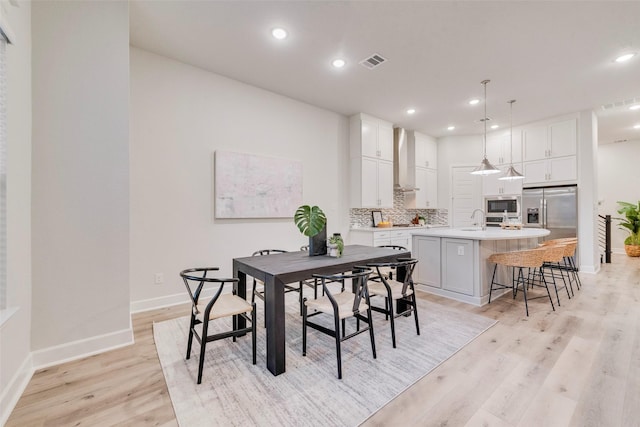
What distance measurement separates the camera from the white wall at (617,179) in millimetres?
7152

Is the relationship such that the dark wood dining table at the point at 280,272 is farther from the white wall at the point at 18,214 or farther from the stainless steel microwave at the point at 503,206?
the stainless steel microwave at the point at 503,206

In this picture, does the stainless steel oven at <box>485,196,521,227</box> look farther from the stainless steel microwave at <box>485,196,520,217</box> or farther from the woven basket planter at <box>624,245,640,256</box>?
the woven basket planter at <box>624,245,640,256</box>

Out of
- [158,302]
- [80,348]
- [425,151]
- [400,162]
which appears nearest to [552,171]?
[425,151]

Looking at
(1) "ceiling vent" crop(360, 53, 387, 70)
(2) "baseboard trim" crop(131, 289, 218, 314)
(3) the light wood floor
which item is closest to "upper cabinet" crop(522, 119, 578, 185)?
(3) the light wood floor

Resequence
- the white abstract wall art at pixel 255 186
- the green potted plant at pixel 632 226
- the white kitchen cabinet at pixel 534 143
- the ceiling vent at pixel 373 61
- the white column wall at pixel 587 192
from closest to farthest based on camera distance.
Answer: the ceiling vent at pixel 373 61 < the white abstract wall art at pixel 255 186 < the white column wall at pixel 587 192 < the white kitchen cabinet at pixel 534 143 < the green potted plant at pixel 632 226

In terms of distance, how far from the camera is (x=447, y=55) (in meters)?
3.31

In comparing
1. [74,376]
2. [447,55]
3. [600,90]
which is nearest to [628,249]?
[600,90]

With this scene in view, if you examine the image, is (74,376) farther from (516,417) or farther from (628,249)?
(628,249)

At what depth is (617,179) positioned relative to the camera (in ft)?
24.1

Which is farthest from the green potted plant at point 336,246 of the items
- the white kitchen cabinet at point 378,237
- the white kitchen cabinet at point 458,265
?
the white kitchen cabinet at point 378,237

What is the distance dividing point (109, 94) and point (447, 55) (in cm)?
354

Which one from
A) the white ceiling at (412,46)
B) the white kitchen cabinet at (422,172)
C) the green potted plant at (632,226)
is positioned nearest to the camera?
the white ceiling at (412,46)

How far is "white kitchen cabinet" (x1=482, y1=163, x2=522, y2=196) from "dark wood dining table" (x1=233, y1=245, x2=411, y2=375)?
4.57 m

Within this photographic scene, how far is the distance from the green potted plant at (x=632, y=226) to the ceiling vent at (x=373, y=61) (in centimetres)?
760
